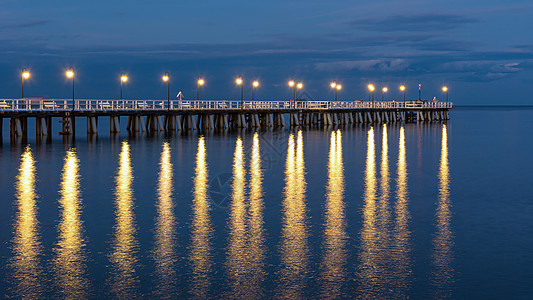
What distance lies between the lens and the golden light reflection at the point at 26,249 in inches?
461

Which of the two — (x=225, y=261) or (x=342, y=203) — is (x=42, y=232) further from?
(x=342, y=203)

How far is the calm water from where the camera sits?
474 inches

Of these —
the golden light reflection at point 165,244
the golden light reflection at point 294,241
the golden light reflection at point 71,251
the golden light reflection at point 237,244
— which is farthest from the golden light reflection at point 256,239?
the golden light reflection at point 71,251

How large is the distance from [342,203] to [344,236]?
505cm

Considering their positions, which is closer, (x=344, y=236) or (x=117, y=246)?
(x=117, y=246)

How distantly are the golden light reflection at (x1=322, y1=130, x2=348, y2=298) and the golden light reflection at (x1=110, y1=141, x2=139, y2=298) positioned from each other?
349 centimetres

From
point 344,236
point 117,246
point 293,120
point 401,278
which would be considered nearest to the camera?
point 401,278

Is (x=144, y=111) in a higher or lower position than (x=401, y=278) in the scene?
higher

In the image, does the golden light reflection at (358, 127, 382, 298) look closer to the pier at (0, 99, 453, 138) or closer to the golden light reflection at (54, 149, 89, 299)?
the golden light reflection at (54, 149, 89, 299)

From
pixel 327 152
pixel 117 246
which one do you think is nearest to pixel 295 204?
pixel 117 246

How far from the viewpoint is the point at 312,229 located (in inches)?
652

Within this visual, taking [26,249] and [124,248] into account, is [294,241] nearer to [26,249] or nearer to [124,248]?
[124,248]

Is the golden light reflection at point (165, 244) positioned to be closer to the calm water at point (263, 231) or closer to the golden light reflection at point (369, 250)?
the calm water at point (263, 231)

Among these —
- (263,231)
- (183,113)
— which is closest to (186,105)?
(183,113)
